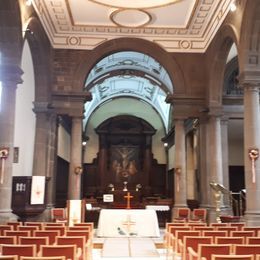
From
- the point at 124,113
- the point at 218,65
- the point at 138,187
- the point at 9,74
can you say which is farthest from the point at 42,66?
the point at 124,113

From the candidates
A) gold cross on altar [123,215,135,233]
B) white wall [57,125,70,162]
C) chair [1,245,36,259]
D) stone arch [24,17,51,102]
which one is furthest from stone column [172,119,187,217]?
chair [1,245,36,259]

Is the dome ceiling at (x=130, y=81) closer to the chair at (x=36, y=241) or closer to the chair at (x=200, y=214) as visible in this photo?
the chair at (x=200, y=214)

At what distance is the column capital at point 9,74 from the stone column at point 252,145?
641cm

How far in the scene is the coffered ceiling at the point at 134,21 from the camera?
1351 cm

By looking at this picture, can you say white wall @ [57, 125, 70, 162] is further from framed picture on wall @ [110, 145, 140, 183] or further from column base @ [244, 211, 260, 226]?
column base @ [244, 211, 260, 226]

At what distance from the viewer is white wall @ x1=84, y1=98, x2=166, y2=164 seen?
28.7 meters

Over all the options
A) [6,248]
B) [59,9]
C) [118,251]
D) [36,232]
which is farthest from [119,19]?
[6,248]

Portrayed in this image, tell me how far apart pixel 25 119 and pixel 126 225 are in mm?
5757

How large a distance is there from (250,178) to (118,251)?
13.5 ft

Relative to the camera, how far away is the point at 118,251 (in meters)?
9.48

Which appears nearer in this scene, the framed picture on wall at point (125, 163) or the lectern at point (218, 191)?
the lectern at point (218, 191)

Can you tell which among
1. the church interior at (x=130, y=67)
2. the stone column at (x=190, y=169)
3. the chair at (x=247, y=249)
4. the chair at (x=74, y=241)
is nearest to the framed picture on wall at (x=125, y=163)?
the church interior at (x=130, y=67)

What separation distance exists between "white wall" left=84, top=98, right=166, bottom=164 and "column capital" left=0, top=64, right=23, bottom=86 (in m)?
18.0

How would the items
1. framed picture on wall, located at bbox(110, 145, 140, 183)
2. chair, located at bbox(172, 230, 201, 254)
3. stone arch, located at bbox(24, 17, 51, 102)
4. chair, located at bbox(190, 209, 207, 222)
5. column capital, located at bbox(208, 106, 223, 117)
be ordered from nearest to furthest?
chair, located at bbox(172, 230, 201, 254) < chair, located at bbox(190, 209, 207, 222) < stone arch, located at bbox(24, 17, 51, 102) < column capital, located at bbox(208, 106, 223, 117) < framed picture on wall, located at bbox(110, 145, 140, 183)
